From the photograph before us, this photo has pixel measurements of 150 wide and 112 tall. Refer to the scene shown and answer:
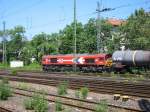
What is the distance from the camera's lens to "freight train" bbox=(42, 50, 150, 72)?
4334 centimetres

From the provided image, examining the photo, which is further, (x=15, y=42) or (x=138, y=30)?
(x=15, y=42)

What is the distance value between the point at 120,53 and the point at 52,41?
174 ft

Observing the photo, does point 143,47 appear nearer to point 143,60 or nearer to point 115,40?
point 115,40

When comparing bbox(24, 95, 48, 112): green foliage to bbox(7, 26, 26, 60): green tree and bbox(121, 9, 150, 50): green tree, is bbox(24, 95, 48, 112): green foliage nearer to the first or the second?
bbox(121, 9, 150, 50): green tree

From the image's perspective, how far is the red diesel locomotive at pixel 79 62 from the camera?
4828 centimetres

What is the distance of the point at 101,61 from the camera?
48219 mm

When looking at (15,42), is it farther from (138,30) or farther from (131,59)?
(131,59)

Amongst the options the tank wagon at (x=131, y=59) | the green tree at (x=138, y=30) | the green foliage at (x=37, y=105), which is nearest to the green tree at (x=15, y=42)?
the green tree at (x=138, y=30)

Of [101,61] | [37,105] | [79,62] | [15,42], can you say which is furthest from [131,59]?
[15,42]

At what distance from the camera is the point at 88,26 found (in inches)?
3376

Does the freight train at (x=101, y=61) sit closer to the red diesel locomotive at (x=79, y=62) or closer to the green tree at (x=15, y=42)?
the red diesel locomotive at (x=79, y=62)

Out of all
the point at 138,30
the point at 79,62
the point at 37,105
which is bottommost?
the point at 37,105

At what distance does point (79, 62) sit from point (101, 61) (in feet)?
15.5

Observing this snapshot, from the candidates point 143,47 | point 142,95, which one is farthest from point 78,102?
point 143,47
